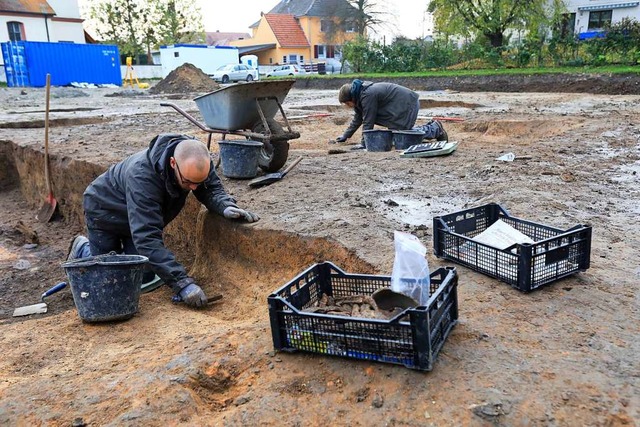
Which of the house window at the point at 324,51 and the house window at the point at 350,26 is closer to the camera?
the house window at the point at 350,26

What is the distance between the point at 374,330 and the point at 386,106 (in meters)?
6.93

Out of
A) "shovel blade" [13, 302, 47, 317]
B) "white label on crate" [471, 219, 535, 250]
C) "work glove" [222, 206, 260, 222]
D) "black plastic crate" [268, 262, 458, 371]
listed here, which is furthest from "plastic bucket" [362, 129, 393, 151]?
"black plastic crate" [268, 262, 458, 371]

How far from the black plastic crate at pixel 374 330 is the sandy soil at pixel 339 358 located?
6 centimetres

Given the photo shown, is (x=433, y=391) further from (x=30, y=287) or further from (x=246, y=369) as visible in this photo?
(x=30, y=287)

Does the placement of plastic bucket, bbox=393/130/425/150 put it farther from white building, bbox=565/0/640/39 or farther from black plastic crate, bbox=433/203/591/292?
white building, bbox=565/0/640/39

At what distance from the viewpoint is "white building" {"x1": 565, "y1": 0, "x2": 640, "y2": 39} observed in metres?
38.9

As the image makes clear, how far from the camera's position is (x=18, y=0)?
124ft

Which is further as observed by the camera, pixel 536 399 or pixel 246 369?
pixel 246 369

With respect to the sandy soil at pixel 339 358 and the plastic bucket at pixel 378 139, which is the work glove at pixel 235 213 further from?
the plastic bucket at pixel 378 139

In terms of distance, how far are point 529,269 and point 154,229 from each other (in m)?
2.62

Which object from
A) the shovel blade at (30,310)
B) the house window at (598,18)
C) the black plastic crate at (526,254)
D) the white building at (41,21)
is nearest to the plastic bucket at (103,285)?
the shovel blade at (30,310)

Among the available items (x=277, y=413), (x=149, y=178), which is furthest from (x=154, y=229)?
(x=277, y=413)

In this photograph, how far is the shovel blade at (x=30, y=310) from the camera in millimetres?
5043

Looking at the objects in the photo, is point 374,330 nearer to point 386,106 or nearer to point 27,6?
point 386,106
